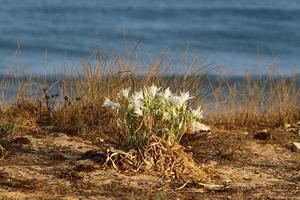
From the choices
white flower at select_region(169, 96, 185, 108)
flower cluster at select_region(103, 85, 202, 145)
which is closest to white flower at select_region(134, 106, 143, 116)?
flower cluster at select_region(103, 85, 202, 145)

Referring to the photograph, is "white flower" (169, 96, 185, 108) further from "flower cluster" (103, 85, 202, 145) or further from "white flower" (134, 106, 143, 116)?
"white flower" (134, 106, 143, 116)

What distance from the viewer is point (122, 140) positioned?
7.75 m

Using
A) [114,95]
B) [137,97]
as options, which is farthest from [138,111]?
[114,95]

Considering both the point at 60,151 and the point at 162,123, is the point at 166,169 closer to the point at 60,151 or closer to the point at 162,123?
the point at 162,123

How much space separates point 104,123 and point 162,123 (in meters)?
1.77

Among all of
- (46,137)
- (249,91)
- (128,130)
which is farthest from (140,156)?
(249,91)

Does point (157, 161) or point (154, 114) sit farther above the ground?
point (154, 114)

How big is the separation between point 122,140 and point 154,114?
518 millimetres

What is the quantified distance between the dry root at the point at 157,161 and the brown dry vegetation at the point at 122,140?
0.22ft

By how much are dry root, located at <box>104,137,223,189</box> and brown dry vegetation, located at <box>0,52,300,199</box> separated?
0.07 metres

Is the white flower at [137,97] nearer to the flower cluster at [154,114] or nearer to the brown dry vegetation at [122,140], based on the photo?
the flower cluster at [154,114]

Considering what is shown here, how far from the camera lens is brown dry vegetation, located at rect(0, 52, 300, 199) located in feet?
22.8

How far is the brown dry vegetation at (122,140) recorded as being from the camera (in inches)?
274

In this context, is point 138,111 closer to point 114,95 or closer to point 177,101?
point 177,101
